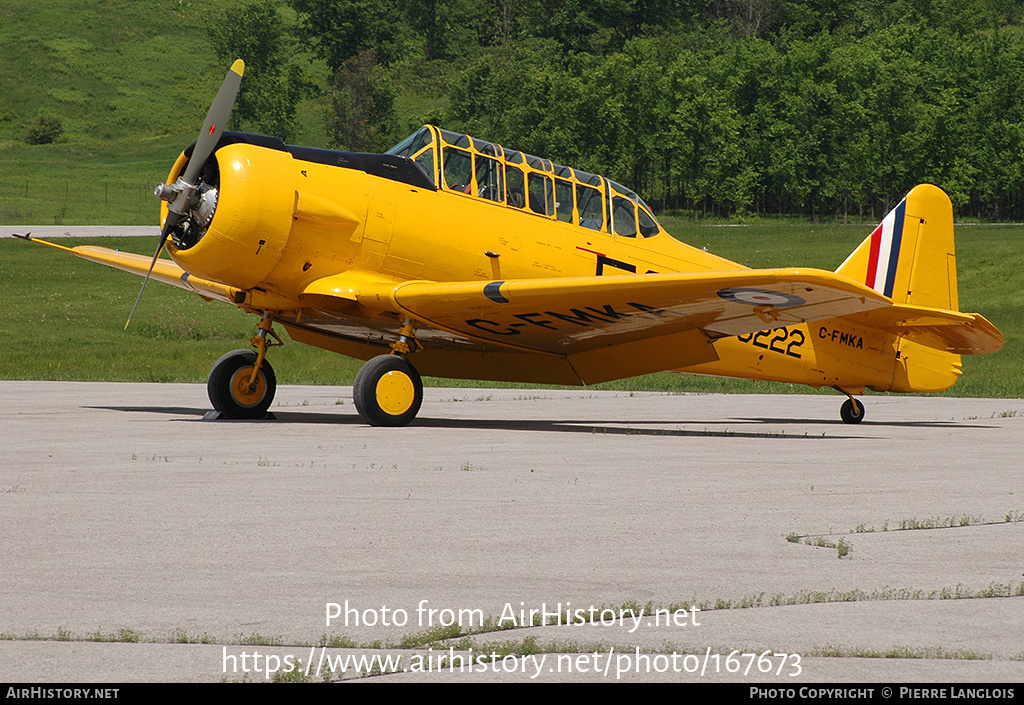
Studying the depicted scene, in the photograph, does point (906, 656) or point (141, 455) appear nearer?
point (906, 656)

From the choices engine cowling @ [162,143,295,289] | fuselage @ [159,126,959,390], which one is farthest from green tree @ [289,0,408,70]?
engine cowling @ [162,143,295,289]

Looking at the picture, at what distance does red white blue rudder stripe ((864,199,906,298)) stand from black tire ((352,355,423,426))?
7.31 meters

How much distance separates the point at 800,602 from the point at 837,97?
262 feet

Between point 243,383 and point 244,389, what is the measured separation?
0.07 m

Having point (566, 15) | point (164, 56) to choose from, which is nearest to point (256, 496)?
point (566, 15)

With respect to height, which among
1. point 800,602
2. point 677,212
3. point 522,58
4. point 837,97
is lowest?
point 800,602

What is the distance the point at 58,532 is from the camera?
576 cm

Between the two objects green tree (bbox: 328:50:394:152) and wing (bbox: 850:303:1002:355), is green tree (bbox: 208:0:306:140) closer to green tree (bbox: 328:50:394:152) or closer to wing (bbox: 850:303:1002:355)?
green tree (bbox: 328:50:394:152)

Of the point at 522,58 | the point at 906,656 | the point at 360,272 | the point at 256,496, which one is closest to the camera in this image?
the point at 906,656

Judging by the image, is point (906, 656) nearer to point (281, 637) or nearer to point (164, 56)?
point (281, 637)

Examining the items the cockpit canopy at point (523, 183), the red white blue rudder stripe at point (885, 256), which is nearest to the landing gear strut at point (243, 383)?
the cockpit canopy at point (523, 183)

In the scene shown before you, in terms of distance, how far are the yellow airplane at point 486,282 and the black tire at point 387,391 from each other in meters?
0.02

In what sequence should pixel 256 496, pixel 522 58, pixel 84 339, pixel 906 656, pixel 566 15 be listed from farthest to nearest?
pixel 566 15 → pixel 522 58 → pixel 84 339 → pixel 256 496 → pixel 906 656

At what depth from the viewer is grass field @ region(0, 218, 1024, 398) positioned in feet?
80.5
